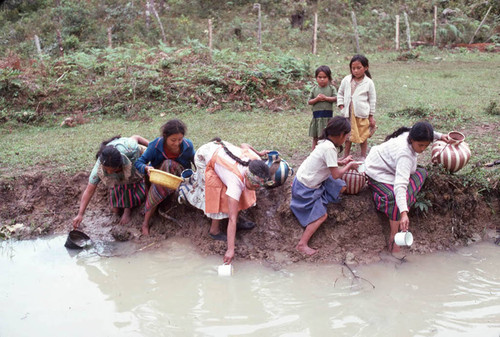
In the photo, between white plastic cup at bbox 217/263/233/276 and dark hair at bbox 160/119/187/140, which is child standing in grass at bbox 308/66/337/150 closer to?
dark hair at bbox 160/119/187/140

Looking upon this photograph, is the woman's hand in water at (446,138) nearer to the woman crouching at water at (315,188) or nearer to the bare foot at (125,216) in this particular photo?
the woman crouching at water at (315,188)

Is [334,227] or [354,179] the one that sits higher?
[354,179]

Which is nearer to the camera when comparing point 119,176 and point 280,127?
point 119,176

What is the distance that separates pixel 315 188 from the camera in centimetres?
407

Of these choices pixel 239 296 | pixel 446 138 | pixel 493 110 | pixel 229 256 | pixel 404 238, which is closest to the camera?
pixel 404 238

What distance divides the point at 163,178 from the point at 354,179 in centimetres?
182

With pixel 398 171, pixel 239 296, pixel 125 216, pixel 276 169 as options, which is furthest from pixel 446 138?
pixel 125 216

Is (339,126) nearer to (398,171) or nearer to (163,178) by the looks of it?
(398,171)

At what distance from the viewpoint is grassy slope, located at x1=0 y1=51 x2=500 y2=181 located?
5836 millimetres

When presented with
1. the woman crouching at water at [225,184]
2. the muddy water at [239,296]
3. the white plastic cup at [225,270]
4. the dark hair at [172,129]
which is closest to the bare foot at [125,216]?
the muddy water at [239,296]

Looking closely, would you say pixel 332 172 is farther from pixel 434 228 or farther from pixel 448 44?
pixel 448 44

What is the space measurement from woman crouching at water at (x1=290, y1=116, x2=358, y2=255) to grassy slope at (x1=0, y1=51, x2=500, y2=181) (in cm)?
134

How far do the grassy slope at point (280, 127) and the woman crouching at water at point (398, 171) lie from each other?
149cm

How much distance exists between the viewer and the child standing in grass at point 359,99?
4762 millimetres
